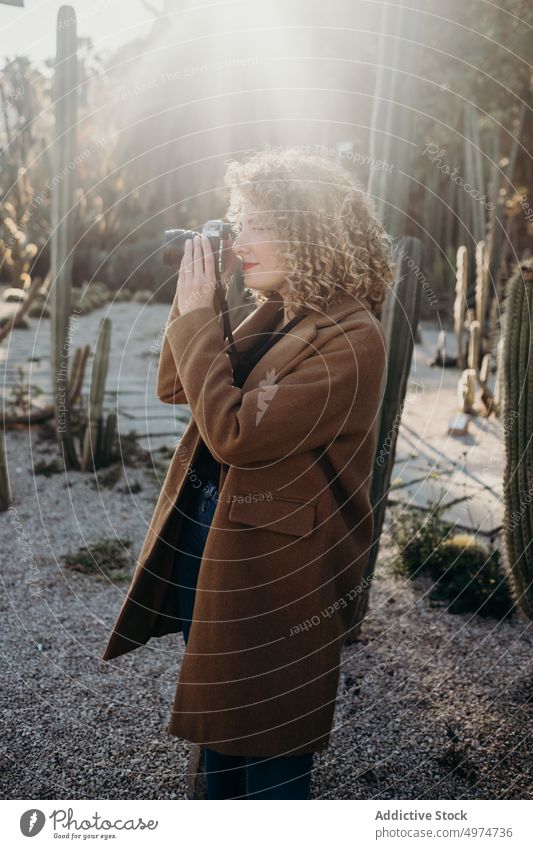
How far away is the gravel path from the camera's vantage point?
98.4 inches

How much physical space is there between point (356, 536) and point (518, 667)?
1.77 m

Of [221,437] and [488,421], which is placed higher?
[221,437]

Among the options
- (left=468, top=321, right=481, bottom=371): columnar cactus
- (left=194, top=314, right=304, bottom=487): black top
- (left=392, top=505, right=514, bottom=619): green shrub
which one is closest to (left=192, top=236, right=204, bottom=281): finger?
(left=194, top=314, right=304, bottom=487): black top

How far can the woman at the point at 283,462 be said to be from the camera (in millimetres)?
1660

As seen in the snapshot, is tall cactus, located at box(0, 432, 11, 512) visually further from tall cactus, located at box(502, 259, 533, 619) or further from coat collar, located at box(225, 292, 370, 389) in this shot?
coat collar, located at box(225, 292, 370, 389)

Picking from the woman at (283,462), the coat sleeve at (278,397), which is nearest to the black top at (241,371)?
the woman at (283,462)

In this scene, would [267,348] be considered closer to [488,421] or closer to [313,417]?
[313,417]

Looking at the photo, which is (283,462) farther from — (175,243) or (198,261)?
(175,243)

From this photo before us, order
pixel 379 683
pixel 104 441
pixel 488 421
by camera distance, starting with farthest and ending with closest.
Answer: pixel 488 421, pixel 104 441, pixel 379 683

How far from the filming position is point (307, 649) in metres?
1.81

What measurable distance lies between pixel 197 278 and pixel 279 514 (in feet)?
1.78

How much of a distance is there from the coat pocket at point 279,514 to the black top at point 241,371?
0.63ft

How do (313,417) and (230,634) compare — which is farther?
(230,634)
